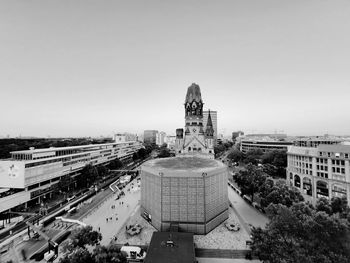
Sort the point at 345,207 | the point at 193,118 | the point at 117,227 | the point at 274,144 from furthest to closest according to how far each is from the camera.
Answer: the point at 274,144 < the point at 193,118 < the point at 117,227 < the point at 345,207

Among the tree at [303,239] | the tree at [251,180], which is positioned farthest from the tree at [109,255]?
the tree at [251,180]

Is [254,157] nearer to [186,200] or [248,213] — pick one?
[248,213]

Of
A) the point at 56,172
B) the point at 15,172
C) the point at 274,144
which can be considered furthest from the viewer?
the point at 274,144

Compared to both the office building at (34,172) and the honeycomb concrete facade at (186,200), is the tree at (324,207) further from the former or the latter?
the office building at (34,172)

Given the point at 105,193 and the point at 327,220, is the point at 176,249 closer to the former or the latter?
the point at 327,220

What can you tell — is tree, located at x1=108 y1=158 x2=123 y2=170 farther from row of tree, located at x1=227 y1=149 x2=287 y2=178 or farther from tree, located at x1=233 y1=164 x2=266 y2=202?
row of tree, located at x1=227 y1=149 x2=287 y2=178

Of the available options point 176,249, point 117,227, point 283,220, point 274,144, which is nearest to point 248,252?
point 283,220

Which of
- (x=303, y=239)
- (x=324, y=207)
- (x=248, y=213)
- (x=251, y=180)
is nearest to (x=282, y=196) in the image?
(x=324, y=207)
